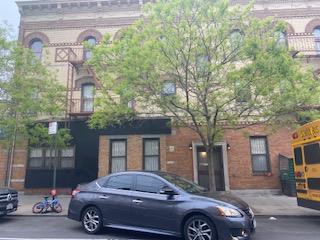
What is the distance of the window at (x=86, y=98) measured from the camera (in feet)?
58.0

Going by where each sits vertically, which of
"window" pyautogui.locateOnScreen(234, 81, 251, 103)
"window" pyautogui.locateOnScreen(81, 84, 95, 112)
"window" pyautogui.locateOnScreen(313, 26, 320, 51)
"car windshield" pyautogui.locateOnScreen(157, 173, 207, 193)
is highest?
"window" pyautogui.locateOnScreen(313, 26, 320, 51)

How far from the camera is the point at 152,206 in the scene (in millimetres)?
7082

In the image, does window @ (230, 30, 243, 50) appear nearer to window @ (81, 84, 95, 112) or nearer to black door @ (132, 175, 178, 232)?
black door @ (132, 175, 178, 232)

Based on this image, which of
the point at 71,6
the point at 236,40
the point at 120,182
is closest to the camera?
the point at 120,182

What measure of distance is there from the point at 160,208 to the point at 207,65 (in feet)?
19.4

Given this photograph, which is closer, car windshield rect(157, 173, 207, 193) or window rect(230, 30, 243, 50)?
car windshield rect(157, 173, 207, 193)

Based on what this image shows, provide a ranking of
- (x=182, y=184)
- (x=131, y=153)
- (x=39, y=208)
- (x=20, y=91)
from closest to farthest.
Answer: (x=182, y=184)
(x=39, y=208)
(x=20, y=91)
(x=131, y=153)

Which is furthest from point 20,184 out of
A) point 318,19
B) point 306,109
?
point 318,19

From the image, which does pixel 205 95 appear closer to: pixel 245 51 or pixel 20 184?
pixel 245 51

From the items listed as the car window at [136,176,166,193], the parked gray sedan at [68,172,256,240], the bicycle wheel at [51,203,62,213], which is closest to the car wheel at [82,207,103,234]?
the parked gray sedan at [68,172,256,240]

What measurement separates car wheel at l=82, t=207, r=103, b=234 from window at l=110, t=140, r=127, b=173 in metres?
8.94

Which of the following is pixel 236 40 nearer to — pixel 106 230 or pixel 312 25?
pixel 106 230

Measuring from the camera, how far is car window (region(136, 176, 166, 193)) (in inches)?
289

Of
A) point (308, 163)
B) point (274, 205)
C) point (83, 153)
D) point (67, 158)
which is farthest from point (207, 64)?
point (67, 158)
